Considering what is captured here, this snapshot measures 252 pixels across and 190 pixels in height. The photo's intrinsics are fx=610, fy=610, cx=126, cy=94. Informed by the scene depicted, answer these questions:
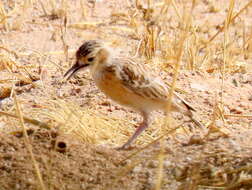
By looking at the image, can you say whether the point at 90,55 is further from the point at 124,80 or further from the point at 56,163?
the point at 56,163

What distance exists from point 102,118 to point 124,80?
0.80 m

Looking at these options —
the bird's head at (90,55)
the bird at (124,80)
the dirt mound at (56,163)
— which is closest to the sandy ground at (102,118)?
the dirt mound at (56,163)

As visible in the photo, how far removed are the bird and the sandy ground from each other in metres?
0.32

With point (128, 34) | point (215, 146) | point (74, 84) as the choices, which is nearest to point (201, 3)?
point (128, 34)

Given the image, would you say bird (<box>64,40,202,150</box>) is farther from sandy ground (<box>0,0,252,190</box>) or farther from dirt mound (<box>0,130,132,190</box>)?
dirt mound (<box>0,130,132,190</box>)

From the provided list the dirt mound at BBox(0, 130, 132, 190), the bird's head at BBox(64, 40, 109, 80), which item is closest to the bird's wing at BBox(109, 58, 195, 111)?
the bird's head at BBox(64, 40, 109, 80)

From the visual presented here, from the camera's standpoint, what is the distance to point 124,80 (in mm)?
4539

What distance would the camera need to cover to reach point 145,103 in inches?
184

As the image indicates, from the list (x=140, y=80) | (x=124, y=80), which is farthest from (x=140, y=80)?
(x=124, y=80)

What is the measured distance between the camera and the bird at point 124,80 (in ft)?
14.9

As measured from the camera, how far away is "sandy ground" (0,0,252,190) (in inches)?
143

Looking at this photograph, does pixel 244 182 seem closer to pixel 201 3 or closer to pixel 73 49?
pixel 73 49

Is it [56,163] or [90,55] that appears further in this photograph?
[90,55]

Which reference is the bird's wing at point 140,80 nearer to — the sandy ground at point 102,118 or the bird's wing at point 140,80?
the bird's wing at point 140,80
